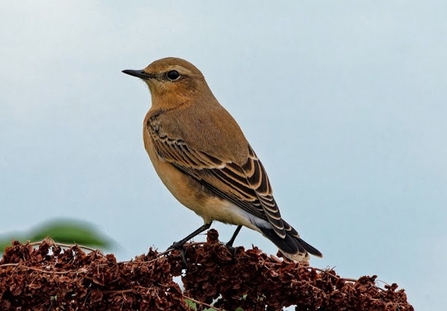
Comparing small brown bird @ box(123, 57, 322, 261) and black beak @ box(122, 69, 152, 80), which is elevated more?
black beak @ box(122, 69, 152, 80)

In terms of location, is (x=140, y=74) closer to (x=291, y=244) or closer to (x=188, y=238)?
(x=188, y=238)

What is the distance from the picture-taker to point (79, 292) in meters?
7.15

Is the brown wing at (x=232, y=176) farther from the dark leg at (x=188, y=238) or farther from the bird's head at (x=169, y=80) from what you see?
the bird's head at (x=169, y=80)

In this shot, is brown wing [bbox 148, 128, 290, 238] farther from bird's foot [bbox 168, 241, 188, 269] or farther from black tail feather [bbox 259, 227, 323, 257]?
bird's foot [bbox 168, 241, 188, 269]

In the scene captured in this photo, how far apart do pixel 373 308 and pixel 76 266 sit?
2717mm

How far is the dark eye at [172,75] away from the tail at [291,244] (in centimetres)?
293

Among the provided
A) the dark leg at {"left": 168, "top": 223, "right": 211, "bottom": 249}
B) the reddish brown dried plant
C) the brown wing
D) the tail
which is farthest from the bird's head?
the reddish brown dried plant

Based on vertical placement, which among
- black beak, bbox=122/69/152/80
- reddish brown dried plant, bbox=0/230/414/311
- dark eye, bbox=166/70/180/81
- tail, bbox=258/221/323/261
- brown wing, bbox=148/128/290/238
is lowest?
reddish brown dried plant, bbox=0/230/414/311

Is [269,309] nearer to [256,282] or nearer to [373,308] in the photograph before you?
[256,282]

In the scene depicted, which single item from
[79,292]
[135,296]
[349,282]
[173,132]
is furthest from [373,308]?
[173,132]

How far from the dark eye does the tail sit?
293 centimetres

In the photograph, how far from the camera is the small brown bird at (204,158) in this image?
9.12 meters

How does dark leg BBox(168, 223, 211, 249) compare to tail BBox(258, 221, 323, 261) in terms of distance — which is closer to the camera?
dark leg BBox(168, 223, 211, 249)

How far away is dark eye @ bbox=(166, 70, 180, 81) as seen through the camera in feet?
36.8
